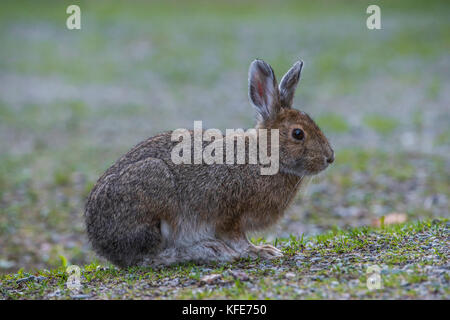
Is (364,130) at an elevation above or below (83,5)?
below

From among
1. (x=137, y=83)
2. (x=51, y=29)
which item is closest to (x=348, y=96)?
(x=137, y=83)

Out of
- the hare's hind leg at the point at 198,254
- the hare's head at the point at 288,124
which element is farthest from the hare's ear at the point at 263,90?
the hare's hind leg at the point at 198,254

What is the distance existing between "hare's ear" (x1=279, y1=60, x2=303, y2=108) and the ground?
1.90 meters

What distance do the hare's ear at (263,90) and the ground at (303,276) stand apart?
5.88 ft

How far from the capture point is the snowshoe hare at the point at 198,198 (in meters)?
7.39

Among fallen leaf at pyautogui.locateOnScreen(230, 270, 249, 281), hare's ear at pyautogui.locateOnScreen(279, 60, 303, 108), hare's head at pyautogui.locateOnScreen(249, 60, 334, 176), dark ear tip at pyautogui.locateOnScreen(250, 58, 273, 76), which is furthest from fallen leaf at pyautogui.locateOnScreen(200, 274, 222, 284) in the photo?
dark ear tip at pyautogui.locateOnScreen(250, 58, 273, 76)

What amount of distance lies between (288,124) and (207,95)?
18633 millimetres

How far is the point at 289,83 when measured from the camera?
798 cm

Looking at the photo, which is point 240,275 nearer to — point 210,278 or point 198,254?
point 210,278

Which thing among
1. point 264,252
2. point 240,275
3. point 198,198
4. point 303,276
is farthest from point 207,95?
point 303,276
